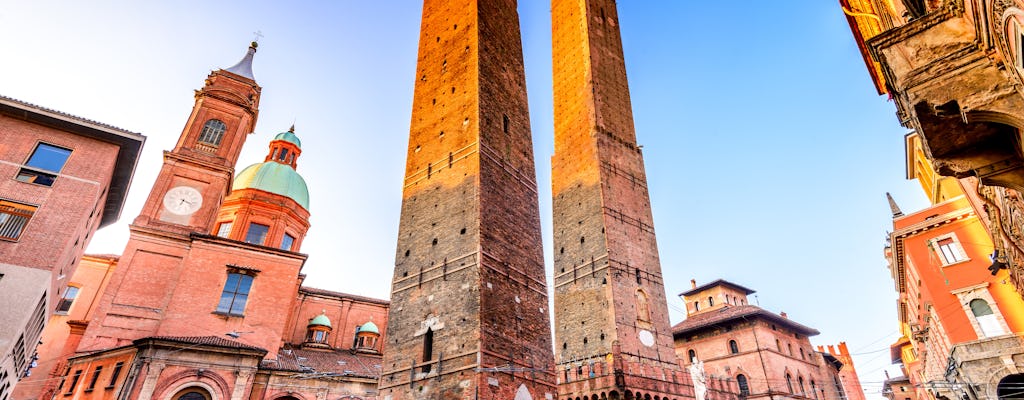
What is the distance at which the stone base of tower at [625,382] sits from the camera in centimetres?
1788

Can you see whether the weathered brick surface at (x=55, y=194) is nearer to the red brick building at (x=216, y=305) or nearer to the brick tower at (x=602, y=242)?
the red brick building at (x=216, y=305)

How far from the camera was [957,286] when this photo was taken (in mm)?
17781

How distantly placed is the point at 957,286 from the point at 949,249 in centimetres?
149

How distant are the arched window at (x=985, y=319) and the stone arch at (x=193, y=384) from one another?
87.3 ft

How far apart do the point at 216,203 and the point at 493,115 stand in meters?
16.2

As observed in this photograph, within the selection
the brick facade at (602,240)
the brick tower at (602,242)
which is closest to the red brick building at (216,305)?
the brick tower at (602,242)

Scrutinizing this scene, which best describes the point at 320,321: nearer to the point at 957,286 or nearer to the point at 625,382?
the point at 625,382

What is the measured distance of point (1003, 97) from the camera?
15.0ft

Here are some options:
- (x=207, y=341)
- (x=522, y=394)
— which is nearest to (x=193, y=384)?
(x=207, y=341)

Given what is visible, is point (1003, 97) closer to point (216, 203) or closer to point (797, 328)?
point (216, 203)

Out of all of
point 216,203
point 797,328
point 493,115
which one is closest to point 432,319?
point 493,115

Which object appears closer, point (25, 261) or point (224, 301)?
point (25, 261)

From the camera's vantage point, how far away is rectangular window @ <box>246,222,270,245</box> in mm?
28078

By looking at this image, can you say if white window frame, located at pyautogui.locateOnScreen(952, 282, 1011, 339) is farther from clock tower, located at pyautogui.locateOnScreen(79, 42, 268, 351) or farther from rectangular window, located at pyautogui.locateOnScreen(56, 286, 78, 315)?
rectangular window, located at pyautogui.locateOnScreen(56, 286, 78, 315)
